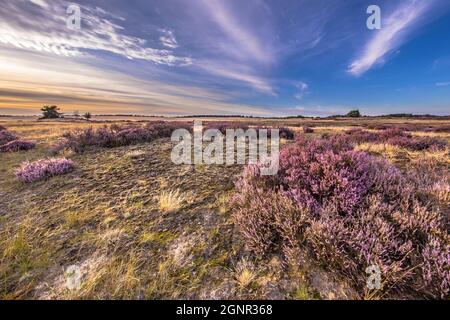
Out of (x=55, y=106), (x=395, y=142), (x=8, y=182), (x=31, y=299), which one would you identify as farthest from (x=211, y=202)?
(x=55, y=106)

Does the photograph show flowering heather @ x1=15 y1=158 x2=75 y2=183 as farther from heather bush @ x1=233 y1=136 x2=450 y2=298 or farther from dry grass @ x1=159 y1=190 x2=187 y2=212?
heather bush @ x1=233 y1=136 x2=450 y2=298

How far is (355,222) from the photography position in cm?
287

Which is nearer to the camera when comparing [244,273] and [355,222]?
[244,273]

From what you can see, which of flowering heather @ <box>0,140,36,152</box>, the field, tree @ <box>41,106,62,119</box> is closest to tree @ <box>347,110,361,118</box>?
the field

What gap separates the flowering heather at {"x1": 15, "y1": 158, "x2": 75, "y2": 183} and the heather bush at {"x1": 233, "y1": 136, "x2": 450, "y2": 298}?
579cm

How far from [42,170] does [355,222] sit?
7.99 meters

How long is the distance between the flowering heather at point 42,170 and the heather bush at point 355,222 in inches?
228

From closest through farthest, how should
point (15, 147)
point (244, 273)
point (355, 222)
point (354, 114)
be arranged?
point (244, 273) < point (355, 222) < point (15, 147) < point (354, 114)

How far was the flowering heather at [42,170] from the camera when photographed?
6184 mm

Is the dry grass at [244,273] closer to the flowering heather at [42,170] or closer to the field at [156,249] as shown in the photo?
the field at [156,249]

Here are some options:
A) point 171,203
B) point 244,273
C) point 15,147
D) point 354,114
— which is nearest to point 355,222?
point 244,273

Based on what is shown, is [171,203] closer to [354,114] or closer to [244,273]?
[244,273]

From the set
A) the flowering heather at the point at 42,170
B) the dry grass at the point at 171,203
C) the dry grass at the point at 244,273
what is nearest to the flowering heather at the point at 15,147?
the flowering heather at the point at 42,170
